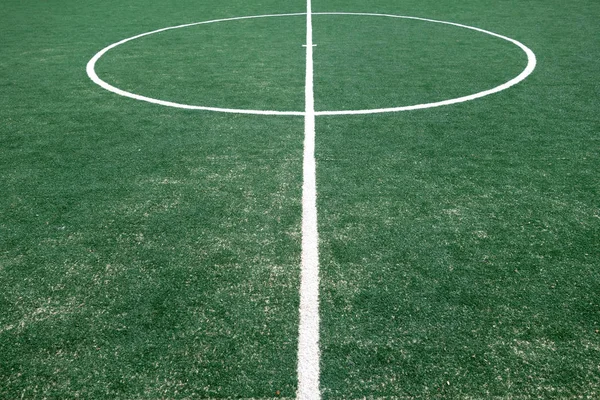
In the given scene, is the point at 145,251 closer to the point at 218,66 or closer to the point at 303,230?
the point at 303,230

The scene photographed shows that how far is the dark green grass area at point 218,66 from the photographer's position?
636 cm

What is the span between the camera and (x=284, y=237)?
3566 mm

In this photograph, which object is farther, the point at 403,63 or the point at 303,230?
the point at 403,63

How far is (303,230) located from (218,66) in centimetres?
477

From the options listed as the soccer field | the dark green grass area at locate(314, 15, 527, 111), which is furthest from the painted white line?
the dark green grass area at locate(314, 15, 527, 111)

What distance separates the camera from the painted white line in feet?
8.00

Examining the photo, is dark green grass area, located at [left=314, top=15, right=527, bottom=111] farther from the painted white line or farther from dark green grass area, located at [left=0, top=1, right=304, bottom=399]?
the painted white line

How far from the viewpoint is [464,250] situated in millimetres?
3369

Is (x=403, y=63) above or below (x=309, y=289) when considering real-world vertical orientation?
above

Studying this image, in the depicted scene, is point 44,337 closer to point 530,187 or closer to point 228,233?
point 228,233

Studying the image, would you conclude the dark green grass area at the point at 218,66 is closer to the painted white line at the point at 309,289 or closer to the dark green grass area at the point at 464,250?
the dark green grass area at the point at 464,250

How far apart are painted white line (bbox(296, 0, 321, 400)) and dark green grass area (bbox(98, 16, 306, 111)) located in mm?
1529

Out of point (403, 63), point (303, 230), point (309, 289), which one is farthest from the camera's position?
point (403, 63)

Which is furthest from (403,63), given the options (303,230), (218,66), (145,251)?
(145,251)
